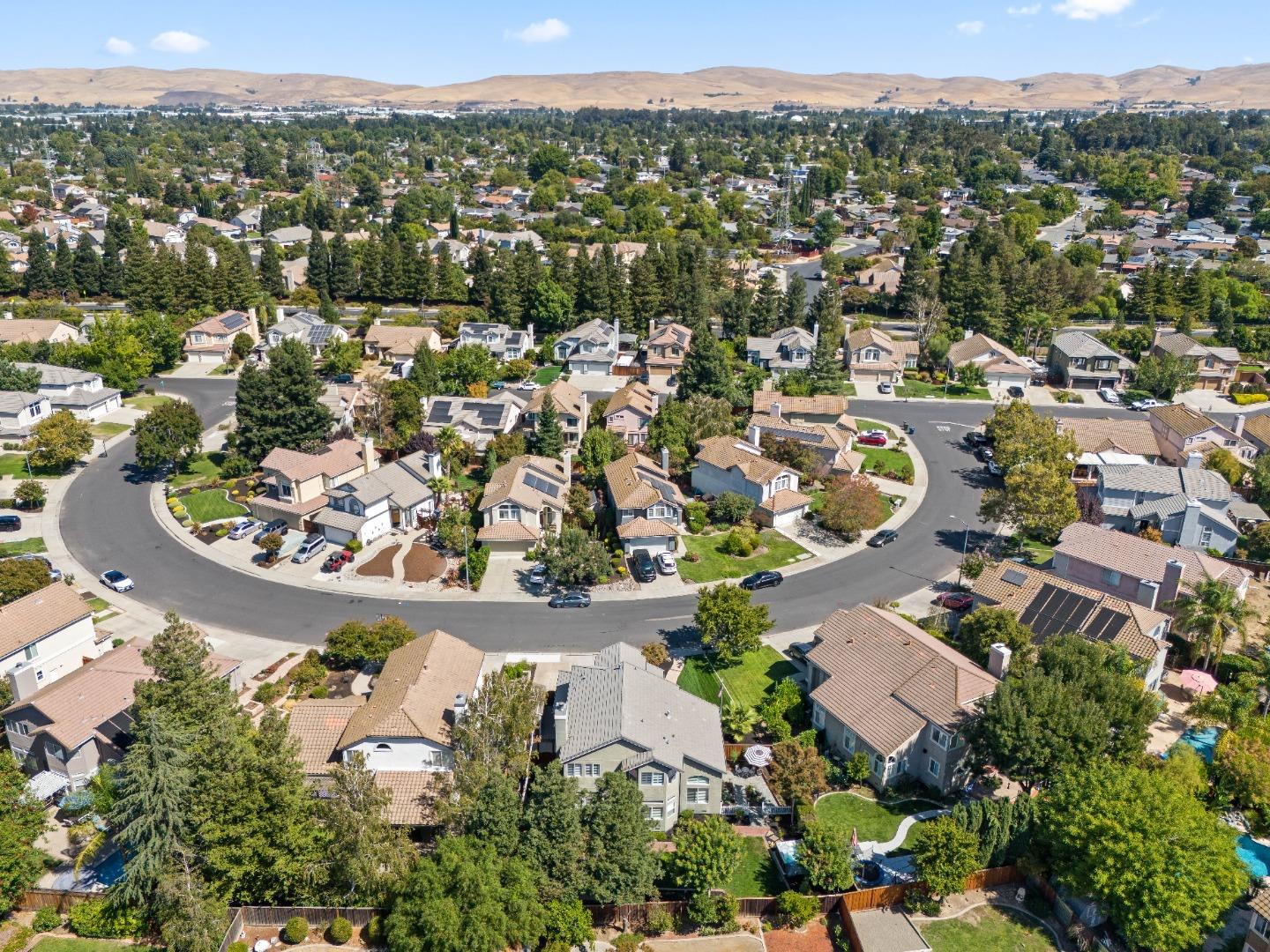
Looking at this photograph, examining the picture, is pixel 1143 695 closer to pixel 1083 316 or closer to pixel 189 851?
pixel 189 851

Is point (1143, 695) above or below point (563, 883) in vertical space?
above

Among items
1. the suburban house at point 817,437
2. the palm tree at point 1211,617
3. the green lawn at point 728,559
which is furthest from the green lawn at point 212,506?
the palm tree at point 1211,617

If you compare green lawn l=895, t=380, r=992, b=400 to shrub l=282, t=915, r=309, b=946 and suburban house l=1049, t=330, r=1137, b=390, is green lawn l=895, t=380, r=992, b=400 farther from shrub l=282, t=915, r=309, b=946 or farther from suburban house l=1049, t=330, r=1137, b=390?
shrub l=282, t=915, r=309, b=946

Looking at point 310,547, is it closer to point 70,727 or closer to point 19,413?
point 70,727

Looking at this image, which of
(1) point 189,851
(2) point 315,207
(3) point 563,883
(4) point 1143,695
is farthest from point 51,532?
(2) point 315,207

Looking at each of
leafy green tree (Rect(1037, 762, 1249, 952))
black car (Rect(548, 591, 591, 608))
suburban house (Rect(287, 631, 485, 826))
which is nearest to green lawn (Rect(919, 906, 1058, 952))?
leafy green tree (Rect(1037, 762, 1249, 952))

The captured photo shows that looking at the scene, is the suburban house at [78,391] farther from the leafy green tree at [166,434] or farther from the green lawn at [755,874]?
the green lawn at [755,874]

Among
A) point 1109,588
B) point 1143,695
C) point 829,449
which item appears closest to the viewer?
point 1143,695
